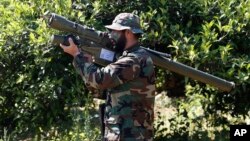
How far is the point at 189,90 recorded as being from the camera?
5531 millimetres

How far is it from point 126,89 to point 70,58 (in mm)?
1536

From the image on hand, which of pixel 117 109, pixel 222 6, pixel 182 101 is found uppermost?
pixel 222 6

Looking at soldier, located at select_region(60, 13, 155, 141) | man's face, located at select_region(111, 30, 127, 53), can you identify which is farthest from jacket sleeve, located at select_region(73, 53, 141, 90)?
man's face, located at select_region(111, 30, 127, 53)

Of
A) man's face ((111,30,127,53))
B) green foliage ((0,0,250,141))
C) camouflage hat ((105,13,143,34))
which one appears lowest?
green foliage ((0,0,250,141))

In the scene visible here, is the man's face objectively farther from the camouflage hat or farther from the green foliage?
the green foliage

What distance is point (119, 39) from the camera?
3.86 meters

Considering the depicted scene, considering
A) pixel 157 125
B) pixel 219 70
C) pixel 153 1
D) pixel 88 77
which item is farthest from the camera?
pixel 157 125

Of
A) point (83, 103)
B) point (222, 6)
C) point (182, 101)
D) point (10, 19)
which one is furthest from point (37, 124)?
point (222, 6)

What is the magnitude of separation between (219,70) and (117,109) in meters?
1.65

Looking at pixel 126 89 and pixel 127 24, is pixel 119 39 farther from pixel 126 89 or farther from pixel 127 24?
pixel 126 89

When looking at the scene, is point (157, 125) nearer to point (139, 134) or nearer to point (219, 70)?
point (219, 70)

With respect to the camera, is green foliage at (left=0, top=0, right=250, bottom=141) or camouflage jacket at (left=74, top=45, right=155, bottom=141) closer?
camouflage jacket at (left=74, top=45, right=155, bottom=141)

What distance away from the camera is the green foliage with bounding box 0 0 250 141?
5043 mm

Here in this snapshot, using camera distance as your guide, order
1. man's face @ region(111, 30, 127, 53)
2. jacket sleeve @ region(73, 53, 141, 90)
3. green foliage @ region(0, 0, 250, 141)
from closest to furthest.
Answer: jacket sleeve @ region(73, 53, 141, 90) → man's face @ region(111, 30, 127, 53) → green foliage @ region(0, 0, 250, 141)
